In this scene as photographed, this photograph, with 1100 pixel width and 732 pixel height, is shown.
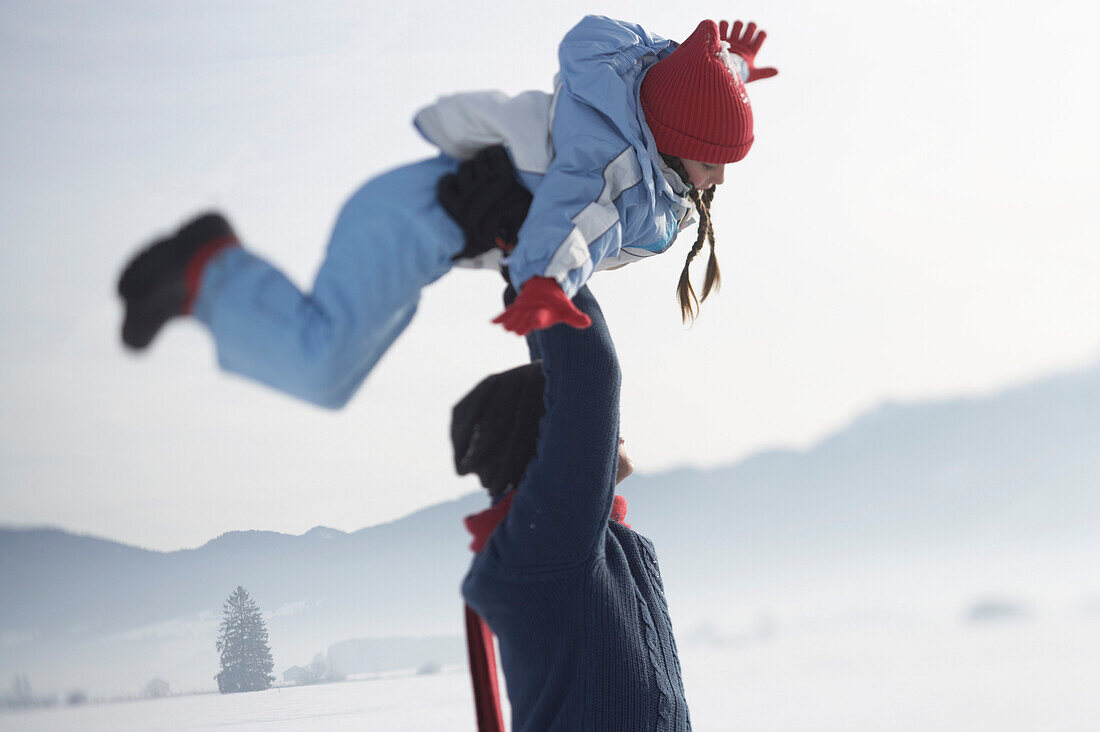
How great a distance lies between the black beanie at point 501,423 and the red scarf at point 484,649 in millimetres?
28

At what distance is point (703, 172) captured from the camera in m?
0.85

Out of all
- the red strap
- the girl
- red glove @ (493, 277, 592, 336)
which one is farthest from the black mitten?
the red strap

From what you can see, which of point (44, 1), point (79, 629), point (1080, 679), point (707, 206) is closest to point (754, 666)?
point (1080, 679)

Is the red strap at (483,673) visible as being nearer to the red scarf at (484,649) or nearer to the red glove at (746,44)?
the red scarf at (484,649)

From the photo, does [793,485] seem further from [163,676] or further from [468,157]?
[468,157]

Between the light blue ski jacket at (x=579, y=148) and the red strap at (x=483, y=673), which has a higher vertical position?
the light blue ski jacket at (x=579, y=148)

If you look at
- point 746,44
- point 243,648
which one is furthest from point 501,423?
point 243,648

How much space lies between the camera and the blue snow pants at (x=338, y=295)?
2.25 ft

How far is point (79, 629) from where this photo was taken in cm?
300

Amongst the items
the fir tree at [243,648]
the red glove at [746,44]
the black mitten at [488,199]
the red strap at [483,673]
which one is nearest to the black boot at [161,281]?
the black mitten at [488,199]

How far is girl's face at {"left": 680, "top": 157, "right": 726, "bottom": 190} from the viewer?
33.0 inches

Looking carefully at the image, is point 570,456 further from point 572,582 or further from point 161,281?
point 161,281

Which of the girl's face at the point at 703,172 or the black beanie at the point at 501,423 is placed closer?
the black beanie at the point at 501,423

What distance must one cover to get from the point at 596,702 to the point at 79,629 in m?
2.81
